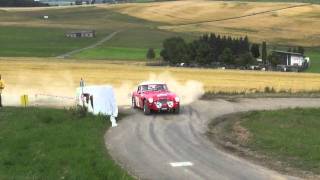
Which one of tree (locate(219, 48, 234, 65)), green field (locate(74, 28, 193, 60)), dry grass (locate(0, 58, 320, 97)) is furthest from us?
green field (locate(74, 28, 193, 60))

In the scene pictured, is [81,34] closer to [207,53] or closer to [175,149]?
[207,53]

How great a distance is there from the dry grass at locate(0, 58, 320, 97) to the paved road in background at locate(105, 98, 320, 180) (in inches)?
724

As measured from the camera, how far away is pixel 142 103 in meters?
33.4

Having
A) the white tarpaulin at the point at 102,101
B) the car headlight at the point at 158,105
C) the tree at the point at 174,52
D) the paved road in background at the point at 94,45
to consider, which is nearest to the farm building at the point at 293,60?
the tree at the point at 174,52

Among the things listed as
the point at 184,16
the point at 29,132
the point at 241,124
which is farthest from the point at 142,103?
the point at 184,16

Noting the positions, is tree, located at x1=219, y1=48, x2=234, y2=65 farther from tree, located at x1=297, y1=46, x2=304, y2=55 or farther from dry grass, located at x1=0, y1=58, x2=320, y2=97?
dry grass, located at x1=0, y1=58, x2=320, y2=97

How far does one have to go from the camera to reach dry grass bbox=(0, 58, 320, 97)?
52281mm

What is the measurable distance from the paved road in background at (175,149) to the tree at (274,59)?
62303 mm

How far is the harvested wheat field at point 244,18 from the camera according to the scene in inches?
4902

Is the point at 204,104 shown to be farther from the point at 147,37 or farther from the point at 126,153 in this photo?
the point at 147,37

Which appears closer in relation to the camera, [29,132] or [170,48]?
[29,132]

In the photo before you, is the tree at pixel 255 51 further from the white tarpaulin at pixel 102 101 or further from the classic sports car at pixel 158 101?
the white tarpaulin at pixel 102 101

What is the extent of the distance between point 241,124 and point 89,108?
8.03 m

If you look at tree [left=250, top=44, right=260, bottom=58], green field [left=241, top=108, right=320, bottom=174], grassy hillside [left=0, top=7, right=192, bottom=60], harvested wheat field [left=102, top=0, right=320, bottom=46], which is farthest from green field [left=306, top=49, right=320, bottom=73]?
green field [left=241, top=108, right=320, bottom=174]
